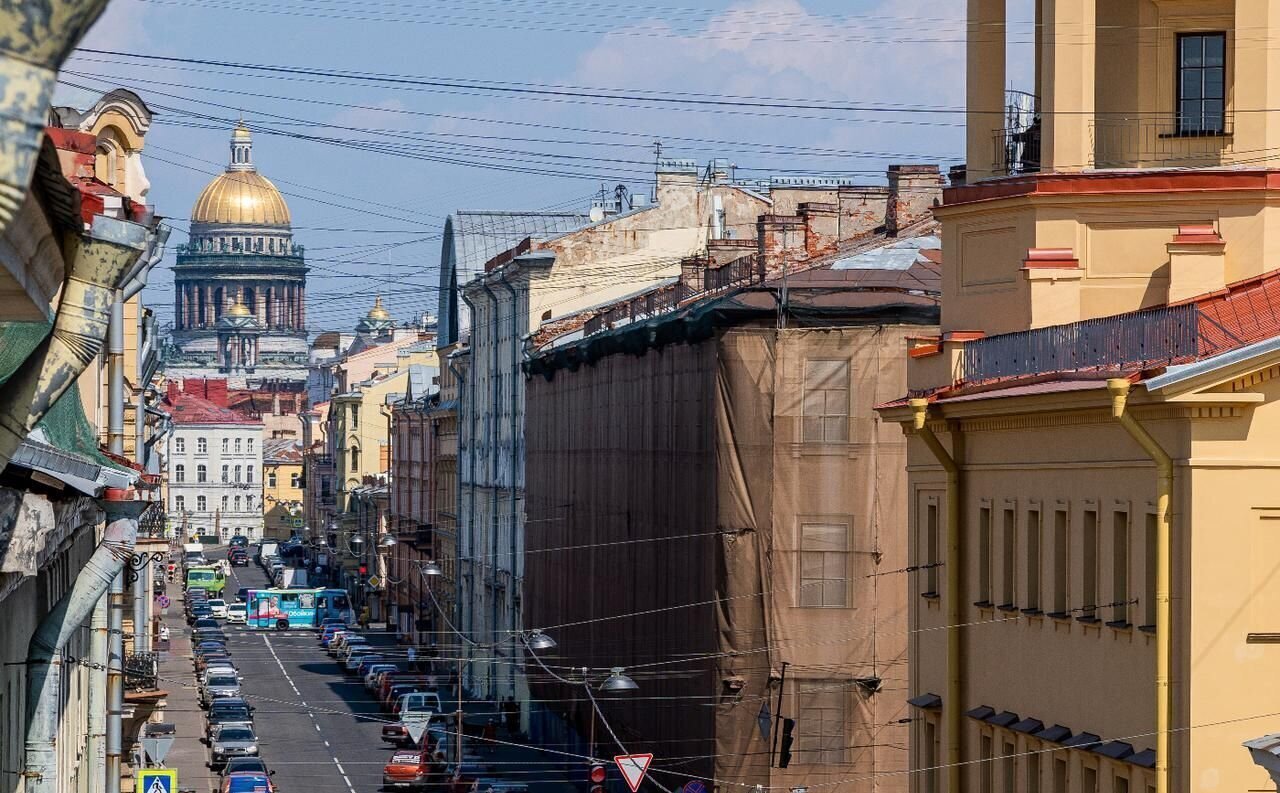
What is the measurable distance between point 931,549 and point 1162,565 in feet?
23.6

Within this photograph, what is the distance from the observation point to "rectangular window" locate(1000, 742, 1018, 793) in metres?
19.7

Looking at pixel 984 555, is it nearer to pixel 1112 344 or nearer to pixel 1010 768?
pixel 1010 768

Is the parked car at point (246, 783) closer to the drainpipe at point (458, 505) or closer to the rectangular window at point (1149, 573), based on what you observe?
the drainpipe at point (458, 505)

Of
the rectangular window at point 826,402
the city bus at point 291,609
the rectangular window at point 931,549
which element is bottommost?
the city bus at point 291,609

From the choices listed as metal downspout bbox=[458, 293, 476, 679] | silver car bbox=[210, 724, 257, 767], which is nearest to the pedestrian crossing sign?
silver car bbox=[210, 724, 257, 767]

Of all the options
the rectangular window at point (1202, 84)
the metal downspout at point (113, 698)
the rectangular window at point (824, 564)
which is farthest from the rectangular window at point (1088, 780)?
the rectangular window at point (824, 564)

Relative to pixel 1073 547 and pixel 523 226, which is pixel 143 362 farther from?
pixel 523 226

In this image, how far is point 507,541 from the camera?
63.0 metres

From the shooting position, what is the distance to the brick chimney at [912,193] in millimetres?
42062

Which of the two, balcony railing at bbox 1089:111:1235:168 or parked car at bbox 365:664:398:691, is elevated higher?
balcony railing at bbox 1089:111:1235:168

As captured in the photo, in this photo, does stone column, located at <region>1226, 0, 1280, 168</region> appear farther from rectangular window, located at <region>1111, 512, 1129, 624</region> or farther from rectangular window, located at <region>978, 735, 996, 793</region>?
rectangular window, located at <region>978, 735, 996, 793</region>

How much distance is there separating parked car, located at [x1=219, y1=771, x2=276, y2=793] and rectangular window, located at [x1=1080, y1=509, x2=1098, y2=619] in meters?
29.5

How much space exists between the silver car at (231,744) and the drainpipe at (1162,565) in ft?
129

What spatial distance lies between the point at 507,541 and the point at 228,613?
159ft
